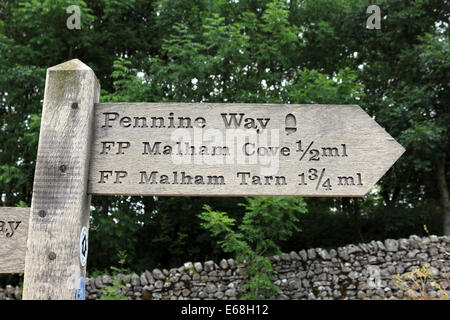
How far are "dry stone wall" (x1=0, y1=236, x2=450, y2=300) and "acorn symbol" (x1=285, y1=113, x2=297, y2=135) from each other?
6188mm

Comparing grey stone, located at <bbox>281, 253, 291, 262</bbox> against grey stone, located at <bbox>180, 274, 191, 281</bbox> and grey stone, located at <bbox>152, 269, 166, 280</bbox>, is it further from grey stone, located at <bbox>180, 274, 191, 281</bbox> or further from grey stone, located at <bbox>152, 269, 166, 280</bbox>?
grey stone, located at <bbox>152, 269, 166, 280</bbox>

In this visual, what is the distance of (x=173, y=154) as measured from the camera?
194cm

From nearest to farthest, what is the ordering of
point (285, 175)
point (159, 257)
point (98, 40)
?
1. point (285, 175)
2. point (98, 40)
3. point (159, 257)

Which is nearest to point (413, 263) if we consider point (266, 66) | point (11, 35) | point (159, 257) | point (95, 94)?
point (266, 66)

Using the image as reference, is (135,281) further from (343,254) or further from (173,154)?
(173,154)

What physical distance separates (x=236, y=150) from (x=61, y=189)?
2.92 ft

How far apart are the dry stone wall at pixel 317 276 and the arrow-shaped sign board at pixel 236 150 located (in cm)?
618

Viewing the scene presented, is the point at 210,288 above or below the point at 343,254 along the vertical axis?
below

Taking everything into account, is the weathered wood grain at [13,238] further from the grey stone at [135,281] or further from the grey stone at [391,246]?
the grey stone at [391,246]

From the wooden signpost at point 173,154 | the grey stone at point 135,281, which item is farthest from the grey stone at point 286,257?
the wooden signpost at point 173,154

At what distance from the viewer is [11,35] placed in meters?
10.3

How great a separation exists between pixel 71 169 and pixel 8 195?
8625 millimetres

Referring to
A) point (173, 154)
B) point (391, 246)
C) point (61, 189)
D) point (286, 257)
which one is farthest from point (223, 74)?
point (61, 189)

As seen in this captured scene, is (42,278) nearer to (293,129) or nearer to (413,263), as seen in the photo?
(293,129)
